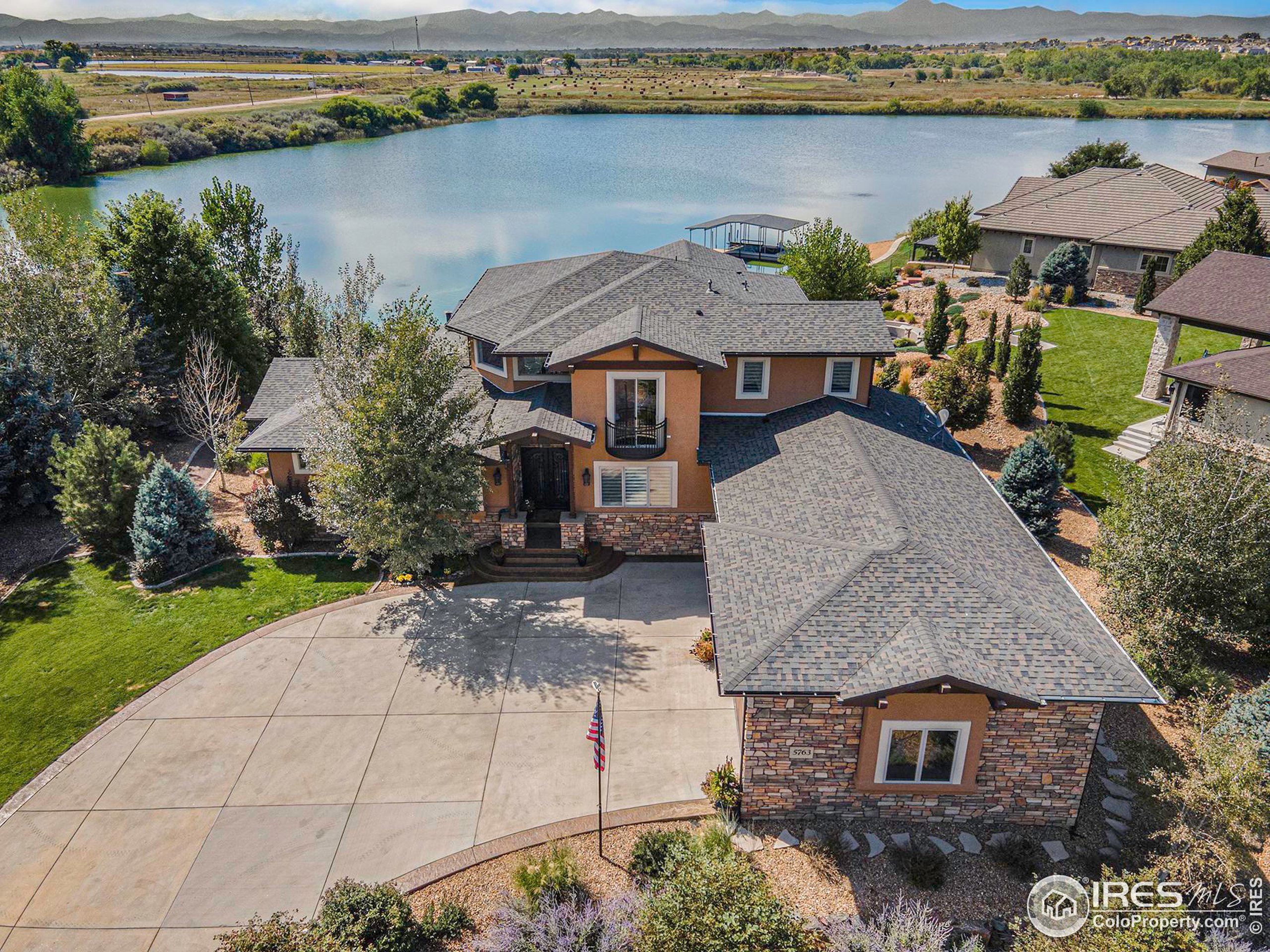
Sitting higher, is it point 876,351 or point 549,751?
point 876,351

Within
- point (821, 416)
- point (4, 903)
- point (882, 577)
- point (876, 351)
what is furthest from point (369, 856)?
point (876, 351)

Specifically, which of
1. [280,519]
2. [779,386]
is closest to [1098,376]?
[779,386]

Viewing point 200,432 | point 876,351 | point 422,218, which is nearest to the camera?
point 876,351

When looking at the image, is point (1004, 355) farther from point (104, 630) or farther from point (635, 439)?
point (104, 630)

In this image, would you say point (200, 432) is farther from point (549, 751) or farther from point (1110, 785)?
point (1110, 785)

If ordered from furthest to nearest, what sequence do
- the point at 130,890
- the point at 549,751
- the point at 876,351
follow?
the point at 876,351 < the point at 549,751 < the point at 130,890

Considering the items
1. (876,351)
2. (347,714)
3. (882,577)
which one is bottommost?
(347,714)

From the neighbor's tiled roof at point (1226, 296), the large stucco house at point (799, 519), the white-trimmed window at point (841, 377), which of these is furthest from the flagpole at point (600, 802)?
the neighbor's tiled roof at point (1226, 296)
